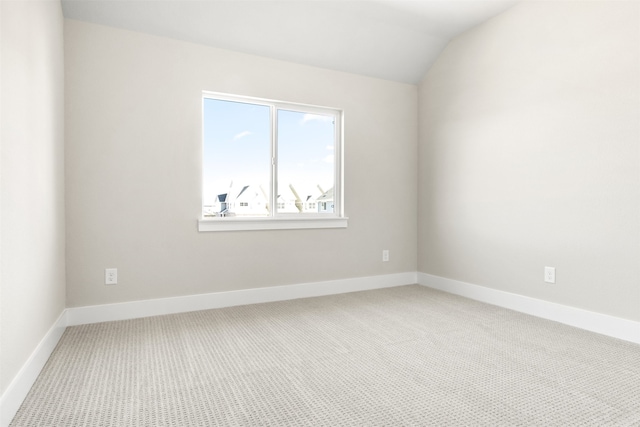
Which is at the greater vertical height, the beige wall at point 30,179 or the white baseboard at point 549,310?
the beige wall at point 30,179

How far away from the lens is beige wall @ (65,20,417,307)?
8.86 ft

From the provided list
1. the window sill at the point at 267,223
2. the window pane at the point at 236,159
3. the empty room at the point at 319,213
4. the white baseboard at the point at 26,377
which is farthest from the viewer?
the window pane at the point at 236,159

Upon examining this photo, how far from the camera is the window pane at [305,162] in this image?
139 inches

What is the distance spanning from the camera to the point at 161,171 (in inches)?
116

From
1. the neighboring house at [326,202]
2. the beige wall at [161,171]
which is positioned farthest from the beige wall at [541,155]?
the neighboring house at [326,202]

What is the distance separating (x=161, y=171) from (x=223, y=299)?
1.17m

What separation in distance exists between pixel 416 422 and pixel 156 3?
308 centimetres

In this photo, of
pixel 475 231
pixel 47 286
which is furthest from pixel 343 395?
pixel 475 231

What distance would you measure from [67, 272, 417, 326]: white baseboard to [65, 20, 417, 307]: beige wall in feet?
0.20

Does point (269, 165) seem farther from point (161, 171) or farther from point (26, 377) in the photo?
point (26, 377)

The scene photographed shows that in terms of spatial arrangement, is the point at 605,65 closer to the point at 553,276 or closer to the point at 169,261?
the point at 553,276

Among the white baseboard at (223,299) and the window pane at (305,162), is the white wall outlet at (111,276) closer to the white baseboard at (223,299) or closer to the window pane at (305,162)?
the white baseboard at (223,299)

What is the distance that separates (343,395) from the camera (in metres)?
1.69

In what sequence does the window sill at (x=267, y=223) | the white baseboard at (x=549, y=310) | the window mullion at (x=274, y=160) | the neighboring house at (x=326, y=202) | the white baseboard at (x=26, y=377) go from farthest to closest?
the neighboring house at (x=326, y=202) < the window mullion at (x=274, y=160) < the window sill at (x=267, y=223) < the white baseboard at (x=549, y=310) < the white baseboard at (x=26, y=377)
